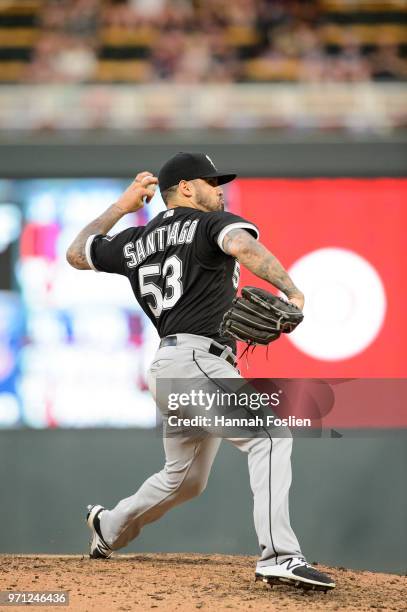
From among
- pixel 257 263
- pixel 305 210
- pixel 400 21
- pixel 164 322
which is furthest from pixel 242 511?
pixel 400 21

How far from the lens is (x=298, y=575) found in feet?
12.6

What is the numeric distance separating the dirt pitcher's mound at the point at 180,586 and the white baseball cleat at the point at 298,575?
45mm

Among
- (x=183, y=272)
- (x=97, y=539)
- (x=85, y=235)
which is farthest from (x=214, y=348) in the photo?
(x=97, y=539)

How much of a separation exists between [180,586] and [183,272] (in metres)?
1.32

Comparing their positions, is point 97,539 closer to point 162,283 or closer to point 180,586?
point 180,586

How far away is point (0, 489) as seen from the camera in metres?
6.94

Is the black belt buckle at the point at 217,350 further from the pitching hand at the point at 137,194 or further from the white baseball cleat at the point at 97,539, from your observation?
the white baseball cleat at the point at 97,539

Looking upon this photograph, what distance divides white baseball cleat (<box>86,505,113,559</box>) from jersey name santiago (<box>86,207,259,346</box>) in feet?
3.49

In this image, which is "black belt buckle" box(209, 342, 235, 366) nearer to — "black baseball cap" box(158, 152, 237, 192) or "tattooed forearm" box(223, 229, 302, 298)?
"tattooed forearm" box(223, 229, 302, 298)

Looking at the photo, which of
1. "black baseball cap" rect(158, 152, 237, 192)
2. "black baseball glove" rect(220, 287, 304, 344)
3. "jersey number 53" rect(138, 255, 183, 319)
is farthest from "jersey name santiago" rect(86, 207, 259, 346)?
"black baseball glove" rect(220, 287, 304, 344)

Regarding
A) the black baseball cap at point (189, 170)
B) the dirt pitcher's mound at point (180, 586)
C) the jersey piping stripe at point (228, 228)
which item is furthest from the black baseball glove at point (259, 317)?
the dirt pitcher's mound at point (180, 586)

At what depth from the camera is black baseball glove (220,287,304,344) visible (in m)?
3.88

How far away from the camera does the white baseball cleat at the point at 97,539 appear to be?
4.80m

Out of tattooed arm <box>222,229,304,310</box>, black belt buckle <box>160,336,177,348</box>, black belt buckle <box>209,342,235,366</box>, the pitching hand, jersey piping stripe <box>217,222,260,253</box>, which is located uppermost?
the pitching hand
